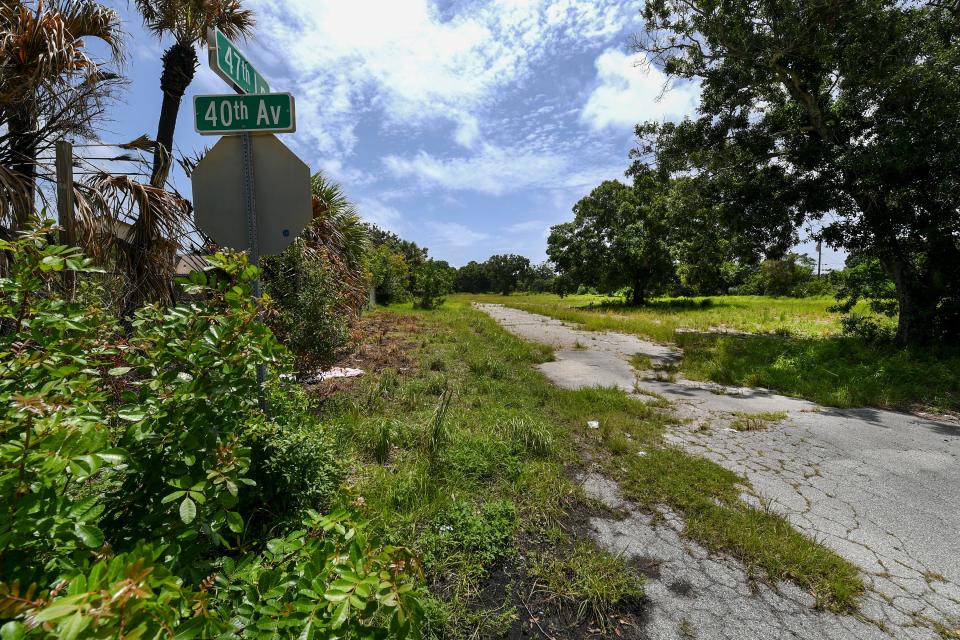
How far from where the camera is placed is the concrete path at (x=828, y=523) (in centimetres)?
211

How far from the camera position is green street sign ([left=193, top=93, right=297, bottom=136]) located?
2479 mm

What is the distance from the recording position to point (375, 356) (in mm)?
8773

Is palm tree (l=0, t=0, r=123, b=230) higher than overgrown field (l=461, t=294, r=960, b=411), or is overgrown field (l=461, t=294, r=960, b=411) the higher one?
palm tree (l=0, t=0, r=123, b=230)

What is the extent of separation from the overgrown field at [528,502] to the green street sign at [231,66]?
272 centimetres

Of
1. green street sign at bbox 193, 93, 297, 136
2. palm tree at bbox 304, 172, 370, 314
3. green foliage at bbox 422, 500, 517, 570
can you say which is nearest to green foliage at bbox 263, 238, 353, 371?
palm tree at bbox 304, 172, 370, 314

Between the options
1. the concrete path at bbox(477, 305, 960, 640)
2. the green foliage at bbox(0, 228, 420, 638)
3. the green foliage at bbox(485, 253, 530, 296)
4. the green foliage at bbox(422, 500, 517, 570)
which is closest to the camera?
the green foliage at bbox(0, 228, 420, 638)

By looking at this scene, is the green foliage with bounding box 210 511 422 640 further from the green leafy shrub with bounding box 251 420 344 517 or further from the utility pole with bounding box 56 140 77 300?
the utility pole with bounding box 56 140 77 300

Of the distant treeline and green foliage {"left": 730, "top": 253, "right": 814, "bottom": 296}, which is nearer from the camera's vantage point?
the distant treeline

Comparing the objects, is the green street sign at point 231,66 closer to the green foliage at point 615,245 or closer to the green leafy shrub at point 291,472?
the green leafy shrub at point 291,472

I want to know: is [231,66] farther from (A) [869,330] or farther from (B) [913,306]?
(A) [869,330]

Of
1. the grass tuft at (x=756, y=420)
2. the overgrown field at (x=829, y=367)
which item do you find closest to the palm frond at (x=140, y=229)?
the grass tuft at (x=756, y=420)

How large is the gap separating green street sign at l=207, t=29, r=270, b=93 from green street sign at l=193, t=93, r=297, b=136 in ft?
0.49

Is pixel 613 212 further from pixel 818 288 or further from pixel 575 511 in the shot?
pixel 575 511

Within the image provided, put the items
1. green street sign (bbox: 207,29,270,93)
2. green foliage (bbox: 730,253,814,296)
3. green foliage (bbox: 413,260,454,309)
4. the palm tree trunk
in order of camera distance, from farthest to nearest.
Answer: green foliage (bbox: 730,253,814,296), green foliage (bbox: 413,260,454,309), the palm tree trunk, green street sign (bbox: 207,29,270,93)
